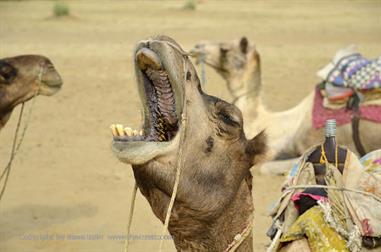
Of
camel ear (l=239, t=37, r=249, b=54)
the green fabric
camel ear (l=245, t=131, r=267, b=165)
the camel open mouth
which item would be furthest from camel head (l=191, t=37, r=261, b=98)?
the camel open mouth

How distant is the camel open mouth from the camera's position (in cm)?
246

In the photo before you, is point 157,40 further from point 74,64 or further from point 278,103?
point 74,64

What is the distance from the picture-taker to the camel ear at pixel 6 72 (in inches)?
217

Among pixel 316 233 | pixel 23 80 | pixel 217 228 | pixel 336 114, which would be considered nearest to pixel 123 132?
pixel 217 228

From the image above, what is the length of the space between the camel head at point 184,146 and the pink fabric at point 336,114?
14.1 ft

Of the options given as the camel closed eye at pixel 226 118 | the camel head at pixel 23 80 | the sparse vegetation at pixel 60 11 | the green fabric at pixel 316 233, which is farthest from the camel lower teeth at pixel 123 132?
the sparse vegetation at pixel 60 11

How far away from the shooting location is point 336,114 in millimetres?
7023

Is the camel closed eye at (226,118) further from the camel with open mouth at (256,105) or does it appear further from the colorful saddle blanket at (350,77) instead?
the camel with open mouth at (256,105)

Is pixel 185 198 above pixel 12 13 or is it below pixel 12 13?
above

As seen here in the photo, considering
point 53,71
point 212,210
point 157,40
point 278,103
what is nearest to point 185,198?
point 212,210

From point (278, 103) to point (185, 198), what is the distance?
8.57 metres

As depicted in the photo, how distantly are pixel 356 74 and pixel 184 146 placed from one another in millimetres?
4550

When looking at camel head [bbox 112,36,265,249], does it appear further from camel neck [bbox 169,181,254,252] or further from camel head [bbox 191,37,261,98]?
camel head [bbox 191,37,261,98]

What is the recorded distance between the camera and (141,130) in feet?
8.34
